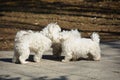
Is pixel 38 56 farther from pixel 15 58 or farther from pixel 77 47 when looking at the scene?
pixel 77 47

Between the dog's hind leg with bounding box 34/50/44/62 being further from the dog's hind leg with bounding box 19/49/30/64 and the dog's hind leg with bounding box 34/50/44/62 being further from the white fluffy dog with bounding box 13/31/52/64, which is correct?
the dog's hind leg with bounding box 19/49/30/64

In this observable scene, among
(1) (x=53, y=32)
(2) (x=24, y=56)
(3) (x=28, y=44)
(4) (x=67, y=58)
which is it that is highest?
(1) (x=53, y=32)

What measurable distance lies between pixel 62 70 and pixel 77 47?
0.93 meters

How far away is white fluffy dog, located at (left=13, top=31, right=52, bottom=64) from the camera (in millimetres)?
9914

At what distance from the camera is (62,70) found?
31.2 ft

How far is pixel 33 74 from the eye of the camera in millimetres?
9195

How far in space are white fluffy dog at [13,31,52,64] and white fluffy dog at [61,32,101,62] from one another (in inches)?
16.6

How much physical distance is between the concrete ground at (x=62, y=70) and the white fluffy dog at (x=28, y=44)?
22cm

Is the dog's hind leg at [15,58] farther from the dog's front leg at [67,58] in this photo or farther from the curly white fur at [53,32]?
the dog's front leg at [67,58]

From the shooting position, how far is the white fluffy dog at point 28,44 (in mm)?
9914

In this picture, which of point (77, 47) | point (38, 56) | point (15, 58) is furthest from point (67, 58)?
point (15, 58)

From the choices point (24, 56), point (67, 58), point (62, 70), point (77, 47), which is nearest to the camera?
point (62, 70)

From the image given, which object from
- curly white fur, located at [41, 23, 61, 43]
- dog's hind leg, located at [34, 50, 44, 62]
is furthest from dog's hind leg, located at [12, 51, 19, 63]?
curly white fur, located at [41, 23, 61, 43]

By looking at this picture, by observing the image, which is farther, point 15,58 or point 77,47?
point 15,58
